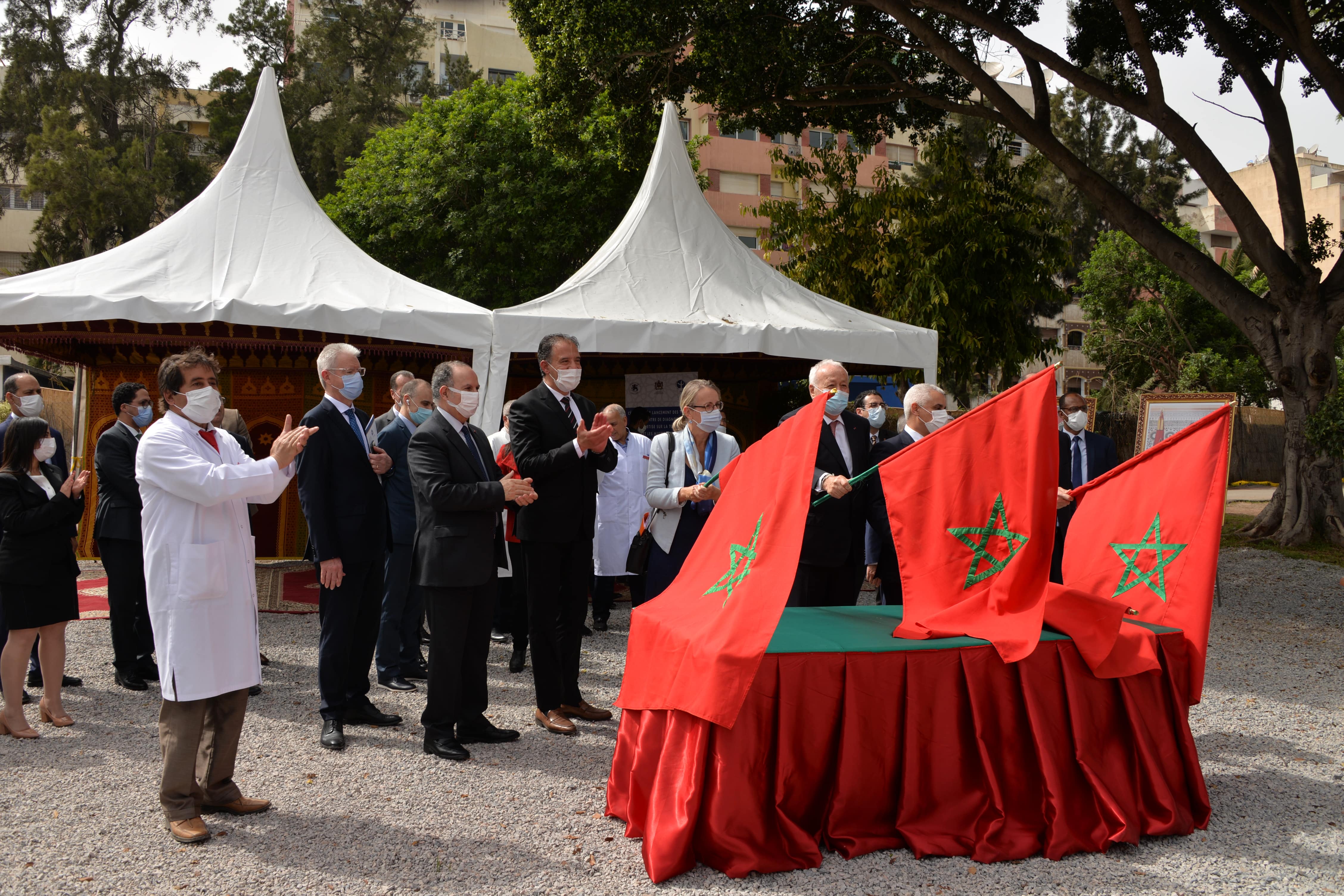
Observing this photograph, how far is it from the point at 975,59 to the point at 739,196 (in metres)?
27.0

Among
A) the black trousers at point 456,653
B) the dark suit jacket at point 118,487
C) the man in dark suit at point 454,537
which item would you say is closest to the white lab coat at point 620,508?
the black trousers at point 456,653

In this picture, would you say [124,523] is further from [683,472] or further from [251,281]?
[251,281]

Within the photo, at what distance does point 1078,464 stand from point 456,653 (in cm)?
549

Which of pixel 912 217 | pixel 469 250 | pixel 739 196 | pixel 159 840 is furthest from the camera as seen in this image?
pixel 739 196

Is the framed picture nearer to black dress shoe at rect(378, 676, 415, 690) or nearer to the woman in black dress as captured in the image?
black dress shoe at rect(378, 676, 415, 690)

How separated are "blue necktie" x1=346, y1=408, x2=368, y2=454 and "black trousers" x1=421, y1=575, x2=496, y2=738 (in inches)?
35.8

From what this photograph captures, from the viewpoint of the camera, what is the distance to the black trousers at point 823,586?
206 inches

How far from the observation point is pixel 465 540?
14.8ft

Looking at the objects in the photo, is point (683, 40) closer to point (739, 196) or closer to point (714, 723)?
point (714, 723)

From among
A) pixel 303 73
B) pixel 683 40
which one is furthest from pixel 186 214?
pixel 303 73

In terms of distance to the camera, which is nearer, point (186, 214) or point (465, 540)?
point (465, 540)

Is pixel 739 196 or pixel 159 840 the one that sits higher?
pixel 739 196

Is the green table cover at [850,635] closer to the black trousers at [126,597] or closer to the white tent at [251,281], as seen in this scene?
the black trousers at [126,597]

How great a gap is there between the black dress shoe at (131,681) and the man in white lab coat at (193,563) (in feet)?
8.12
